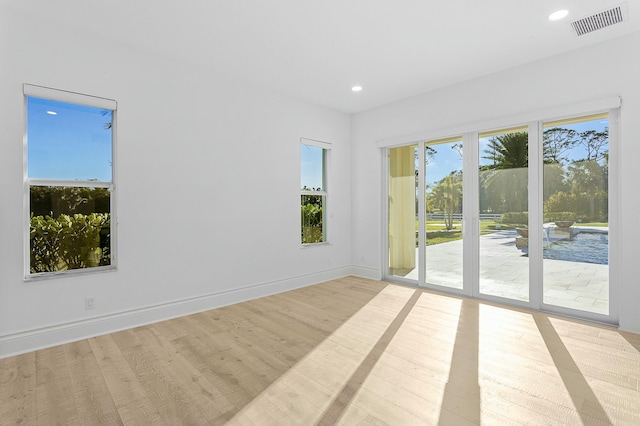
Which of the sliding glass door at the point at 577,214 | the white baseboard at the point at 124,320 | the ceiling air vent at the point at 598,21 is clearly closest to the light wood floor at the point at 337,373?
the white baseboard at the point at 124,320

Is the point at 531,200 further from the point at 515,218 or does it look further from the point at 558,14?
the point at 558,14

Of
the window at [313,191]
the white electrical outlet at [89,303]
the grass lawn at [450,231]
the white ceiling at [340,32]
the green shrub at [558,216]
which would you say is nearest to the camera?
the white ceiling at [340,32]

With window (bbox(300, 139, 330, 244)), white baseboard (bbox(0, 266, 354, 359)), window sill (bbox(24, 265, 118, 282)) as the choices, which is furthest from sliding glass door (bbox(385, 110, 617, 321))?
window sill (bbox(24, 265, 118, 282))

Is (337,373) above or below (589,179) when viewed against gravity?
below

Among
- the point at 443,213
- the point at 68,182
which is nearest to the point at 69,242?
the point at 68,182

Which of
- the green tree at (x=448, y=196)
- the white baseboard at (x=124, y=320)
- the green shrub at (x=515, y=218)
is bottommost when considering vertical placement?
the white baseboard at (x=124, y=320)

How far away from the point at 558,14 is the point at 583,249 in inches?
96.3

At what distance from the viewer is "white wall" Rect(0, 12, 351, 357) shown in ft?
9.26

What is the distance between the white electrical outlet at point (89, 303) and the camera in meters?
3.14

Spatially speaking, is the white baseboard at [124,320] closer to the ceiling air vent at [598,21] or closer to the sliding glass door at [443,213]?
the sliding glass door at [443,213]

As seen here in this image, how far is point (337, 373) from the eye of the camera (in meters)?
2.44

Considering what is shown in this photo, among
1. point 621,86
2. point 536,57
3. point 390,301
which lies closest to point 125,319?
point 390,301

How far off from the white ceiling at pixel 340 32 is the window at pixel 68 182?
77cm

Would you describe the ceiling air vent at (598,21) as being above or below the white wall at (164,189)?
above
